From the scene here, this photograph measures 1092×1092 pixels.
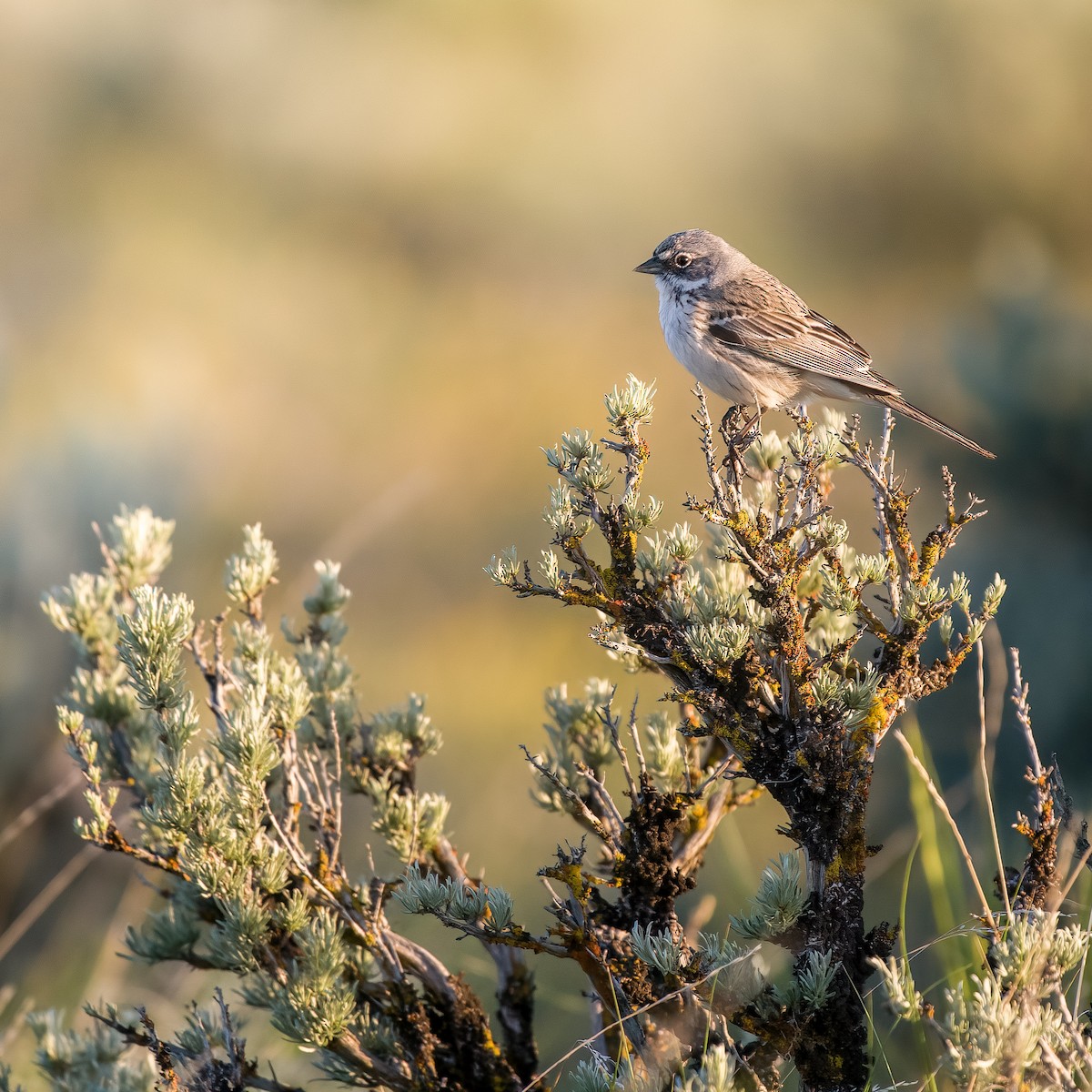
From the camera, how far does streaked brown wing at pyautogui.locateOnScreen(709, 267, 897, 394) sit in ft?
12.9

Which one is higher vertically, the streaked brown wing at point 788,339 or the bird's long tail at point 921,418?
the streaked brown wing at point 788,339

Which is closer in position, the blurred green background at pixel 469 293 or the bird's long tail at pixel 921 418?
the bird's long tail at pixel 921 418

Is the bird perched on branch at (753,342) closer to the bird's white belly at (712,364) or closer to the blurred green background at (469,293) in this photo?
the bird's white belly at (712,364)

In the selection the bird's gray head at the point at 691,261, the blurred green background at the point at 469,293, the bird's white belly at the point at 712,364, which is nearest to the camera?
the bird's white belly at the point at 712,364

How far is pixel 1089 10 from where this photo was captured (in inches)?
450

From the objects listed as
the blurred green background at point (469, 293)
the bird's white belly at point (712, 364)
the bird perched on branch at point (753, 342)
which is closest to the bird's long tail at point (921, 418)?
the bird perched on branch at point (753, 342)

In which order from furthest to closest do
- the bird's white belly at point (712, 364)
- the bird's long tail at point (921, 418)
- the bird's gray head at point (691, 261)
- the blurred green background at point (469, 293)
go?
the blurred green background at point (469, 293), the bird's gray head at point (691, 261), the bird's white belly at point (712, 364), the bird's long tail at point (921, 418)

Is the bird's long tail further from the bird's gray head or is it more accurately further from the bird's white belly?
the bird's gray head

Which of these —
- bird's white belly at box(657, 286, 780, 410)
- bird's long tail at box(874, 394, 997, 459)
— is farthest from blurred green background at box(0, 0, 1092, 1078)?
bird's white belly at box(657, 286, 780, 410)

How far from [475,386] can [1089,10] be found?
6.78m

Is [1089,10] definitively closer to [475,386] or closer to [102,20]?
[475,386]

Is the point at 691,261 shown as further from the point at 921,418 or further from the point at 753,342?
the point at 921,418

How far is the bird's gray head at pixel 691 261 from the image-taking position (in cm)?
420

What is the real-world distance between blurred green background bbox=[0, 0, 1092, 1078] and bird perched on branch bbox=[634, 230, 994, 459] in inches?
40.4
